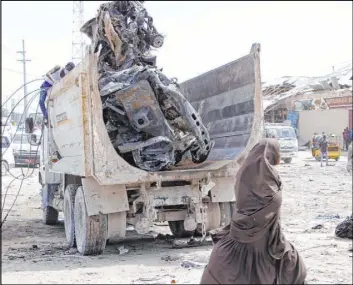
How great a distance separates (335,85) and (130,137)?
3310 cm

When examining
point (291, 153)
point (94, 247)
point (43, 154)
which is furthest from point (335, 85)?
point (94, 247)

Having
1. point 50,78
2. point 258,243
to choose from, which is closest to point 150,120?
point 50,78

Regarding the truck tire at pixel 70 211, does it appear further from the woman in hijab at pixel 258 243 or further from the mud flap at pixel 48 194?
the woman in hijab at pixel 258 243

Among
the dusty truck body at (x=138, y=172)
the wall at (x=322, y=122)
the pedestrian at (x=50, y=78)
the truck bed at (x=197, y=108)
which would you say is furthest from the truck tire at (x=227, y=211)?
the wall at (x=322, y=122)

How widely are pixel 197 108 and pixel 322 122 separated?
29403 millimetres

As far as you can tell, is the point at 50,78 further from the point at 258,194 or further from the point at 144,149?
the point at 258,194

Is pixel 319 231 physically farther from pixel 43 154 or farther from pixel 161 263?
pixel 43 154

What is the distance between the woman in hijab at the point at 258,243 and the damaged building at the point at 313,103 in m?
32.1

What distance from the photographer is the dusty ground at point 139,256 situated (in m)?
5.21

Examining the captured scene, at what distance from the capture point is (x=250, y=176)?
13.7 ft

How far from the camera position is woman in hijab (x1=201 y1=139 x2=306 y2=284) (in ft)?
13.3

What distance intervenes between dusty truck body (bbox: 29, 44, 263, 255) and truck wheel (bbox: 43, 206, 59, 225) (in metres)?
2.00

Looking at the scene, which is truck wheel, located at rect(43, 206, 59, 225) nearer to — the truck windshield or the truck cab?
the truck cab

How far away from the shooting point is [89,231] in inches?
247
